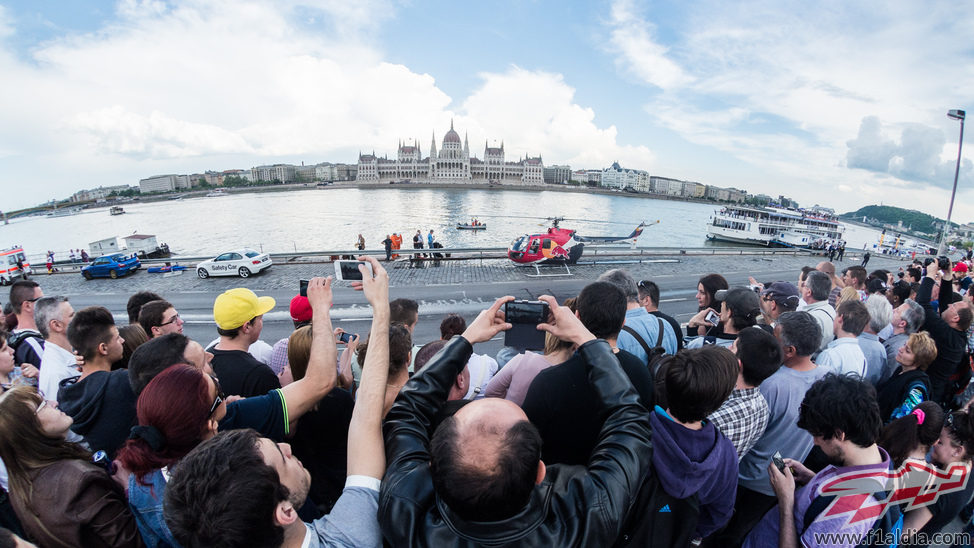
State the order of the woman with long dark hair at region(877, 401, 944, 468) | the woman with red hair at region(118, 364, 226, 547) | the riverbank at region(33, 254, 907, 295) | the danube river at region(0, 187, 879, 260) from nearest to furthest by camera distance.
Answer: the woman with red hair at region(118, 364, 226, 547)
the woman with long dark hair at region(877, 401, 944, 468)
the riverbank at region(33, 254, 907, 295)
the danube river at region(0, 187, 879, 260)

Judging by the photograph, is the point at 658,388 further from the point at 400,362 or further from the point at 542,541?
the point at 400,362

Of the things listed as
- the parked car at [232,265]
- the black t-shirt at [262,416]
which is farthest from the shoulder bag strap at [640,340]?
the parked car at [232,265]

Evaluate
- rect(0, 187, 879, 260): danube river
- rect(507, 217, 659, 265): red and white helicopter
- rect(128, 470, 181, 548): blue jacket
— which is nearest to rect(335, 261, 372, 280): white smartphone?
rect(128, 470, 181, 548): blue jacket

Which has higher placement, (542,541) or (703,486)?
(542,541)

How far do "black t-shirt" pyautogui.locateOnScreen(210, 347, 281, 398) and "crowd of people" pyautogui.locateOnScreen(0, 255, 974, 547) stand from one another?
0.5 inches

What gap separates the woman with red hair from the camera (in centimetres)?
165

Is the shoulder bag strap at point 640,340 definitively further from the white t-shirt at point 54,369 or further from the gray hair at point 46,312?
the gray hair at point 46,312

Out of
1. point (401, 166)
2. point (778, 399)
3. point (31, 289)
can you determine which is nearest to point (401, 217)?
point (31, 289)

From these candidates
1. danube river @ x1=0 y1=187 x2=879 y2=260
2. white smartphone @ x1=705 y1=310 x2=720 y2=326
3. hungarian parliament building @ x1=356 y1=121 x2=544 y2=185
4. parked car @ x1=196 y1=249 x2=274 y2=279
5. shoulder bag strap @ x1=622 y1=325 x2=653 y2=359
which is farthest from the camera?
hungarian parliament building @ x1=356 y1=121 x2=544 y2=185

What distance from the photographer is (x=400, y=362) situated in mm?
2654

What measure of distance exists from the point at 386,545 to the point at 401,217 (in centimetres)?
6260

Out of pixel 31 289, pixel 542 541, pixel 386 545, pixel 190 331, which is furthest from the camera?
pixel 190 331

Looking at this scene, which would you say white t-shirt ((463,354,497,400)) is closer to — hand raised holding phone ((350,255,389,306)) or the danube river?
hand raised holding phone ((350,255,389,306))

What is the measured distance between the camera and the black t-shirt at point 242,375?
281cm
